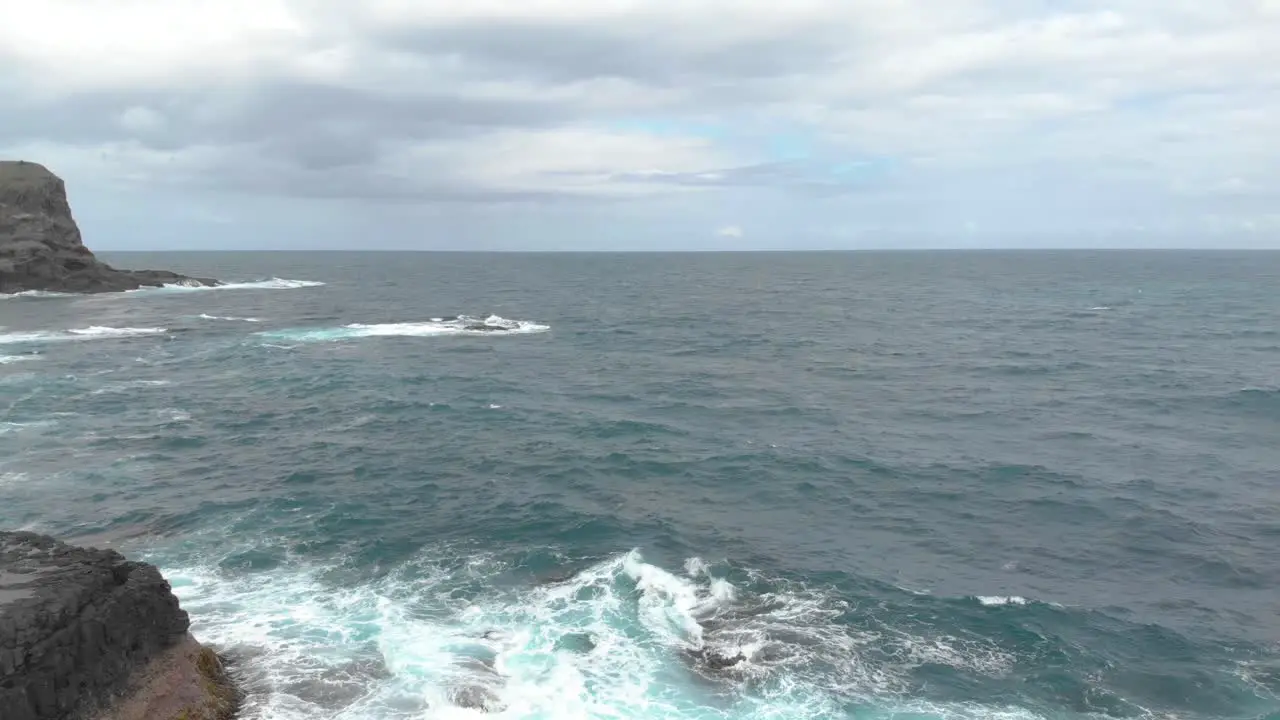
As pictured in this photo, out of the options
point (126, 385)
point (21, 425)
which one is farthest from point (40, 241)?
point (21, 425)

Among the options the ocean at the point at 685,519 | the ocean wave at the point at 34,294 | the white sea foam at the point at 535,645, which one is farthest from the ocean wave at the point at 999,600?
the ocean wave at the point at 34,294

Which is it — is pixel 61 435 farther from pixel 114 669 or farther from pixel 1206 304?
pixel 1206 304

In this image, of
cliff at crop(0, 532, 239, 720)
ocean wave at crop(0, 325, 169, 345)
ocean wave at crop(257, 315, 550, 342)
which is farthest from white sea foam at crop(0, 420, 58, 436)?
ocean wave at crop(0, 325, 169, 345)

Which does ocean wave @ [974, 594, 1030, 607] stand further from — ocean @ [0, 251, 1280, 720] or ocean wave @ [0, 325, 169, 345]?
ocean wave @ [0, 325, 169, 345]

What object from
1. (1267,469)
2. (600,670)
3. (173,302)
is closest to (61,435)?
(600,670)

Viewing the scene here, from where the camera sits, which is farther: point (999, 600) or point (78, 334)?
point (78, 334)

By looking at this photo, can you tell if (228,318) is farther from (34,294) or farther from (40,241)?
(40,241)
